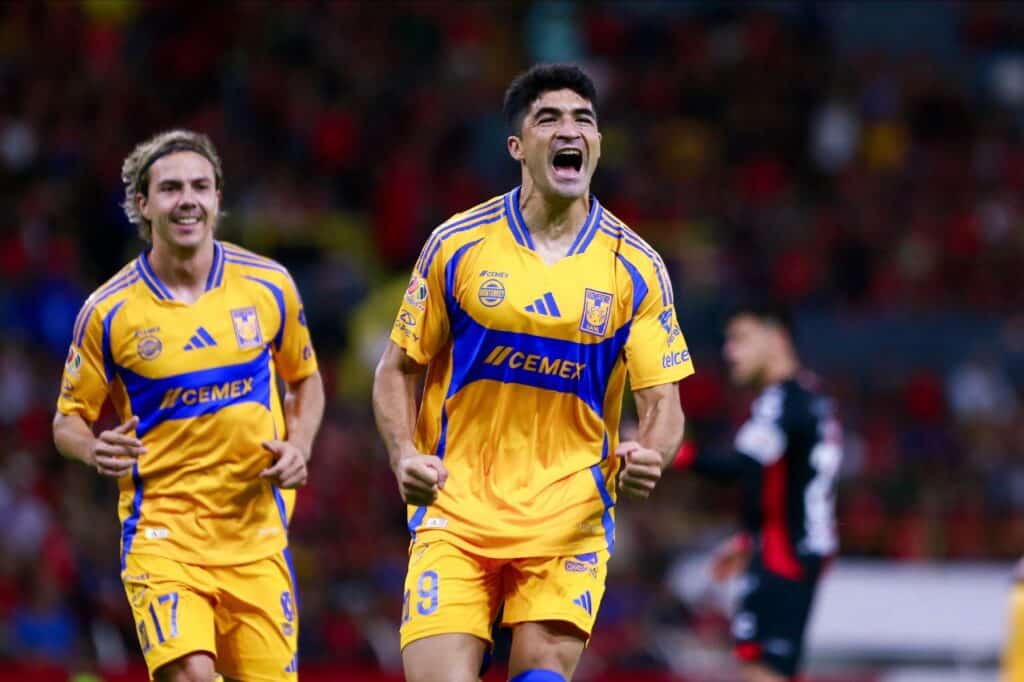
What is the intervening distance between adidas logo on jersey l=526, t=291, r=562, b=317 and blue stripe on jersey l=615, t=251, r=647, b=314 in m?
0.30

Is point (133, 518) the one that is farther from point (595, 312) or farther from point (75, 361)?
point (595, 312)

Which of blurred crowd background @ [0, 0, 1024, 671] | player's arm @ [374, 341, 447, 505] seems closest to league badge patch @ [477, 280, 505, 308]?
player's arm @ [374, 341, 447, 505]

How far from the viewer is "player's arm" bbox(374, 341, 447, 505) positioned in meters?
5.27

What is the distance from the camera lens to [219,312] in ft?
20.5

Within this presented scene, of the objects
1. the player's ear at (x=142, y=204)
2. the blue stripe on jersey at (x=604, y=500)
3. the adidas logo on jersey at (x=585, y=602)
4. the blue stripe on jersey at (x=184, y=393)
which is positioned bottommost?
the adidas logo on jersey at (x=585, y=602)

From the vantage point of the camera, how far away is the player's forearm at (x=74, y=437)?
6086 mm

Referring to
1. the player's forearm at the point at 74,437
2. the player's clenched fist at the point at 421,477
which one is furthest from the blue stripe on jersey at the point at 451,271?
the player's forearm at the point at 74,437

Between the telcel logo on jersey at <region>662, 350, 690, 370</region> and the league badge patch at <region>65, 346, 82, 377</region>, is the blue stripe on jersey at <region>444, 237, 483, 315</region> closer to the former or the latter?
the telcel logo on jersey at <region>662, 350, 690, 370</region>

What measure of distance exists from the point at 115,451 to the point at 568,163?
1874 millimetres

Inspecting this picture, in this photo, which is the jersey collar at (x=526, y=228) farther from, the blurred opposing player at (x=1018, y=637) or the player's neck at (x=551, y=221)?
the blurred opposing player at (x=1018, y=637)

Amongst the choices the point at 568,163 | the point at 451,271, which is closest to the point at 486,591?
the point at 451,271

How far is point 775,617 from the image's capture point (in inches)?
308

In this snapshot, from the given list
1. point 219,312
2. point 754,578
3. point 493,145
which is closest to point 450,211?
point 493,145

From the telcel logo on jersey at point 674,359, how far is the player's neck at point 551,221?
0.50m
